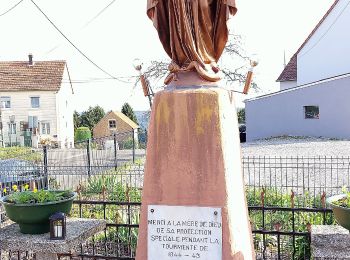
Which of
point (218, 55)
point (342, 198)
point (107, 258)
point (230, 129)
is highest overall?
point (218, 55)

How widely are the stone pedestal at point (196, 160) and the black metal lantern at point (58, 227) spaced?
2.10 feet

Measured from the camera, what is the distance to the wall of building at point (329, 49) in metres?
26.5

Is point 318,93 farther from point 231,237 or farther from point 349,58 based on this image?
point 231,237

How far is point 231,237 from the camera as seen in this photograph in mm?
3057

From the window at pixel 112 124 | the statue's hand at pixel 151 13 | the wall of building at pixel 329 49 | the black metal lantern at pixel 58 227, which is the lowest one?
the black metal lantern at pixel 58 227

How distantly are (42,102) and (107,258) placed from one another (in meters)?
38.5

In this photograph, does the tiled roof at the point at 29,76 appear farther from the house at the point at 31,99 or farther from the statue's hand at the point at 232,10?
the statue's hand at the point at 232,10

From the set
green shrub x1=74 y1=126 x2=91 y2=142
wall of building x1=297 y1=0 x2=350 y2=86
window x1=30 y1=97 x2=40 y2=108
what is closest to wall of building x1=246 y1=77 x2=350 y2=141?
wall of building x1=297 y1=0 x2=350 y2=86

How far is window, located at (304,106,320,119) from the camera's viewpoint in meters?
23.5

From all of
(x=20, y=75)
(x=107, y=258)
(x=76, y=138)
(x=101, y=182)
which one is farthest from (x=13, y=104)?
(x=107, y=258)

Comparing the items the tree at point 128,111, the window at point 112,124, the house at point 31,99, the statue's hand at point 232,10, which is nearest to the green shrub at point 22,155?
the statue's hand at point 232,10

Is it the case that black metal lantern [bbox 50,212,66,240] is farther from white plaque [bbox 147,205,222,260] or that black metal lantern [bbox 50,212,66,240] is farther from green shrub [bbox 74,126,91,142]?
green shrub [bbox 74,126,91,142]

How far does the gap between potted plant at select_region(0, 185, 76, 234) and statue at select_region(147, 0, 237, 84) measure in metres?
1.29

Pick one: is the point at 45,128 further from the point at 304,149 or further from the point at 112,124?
the point at 304,149
